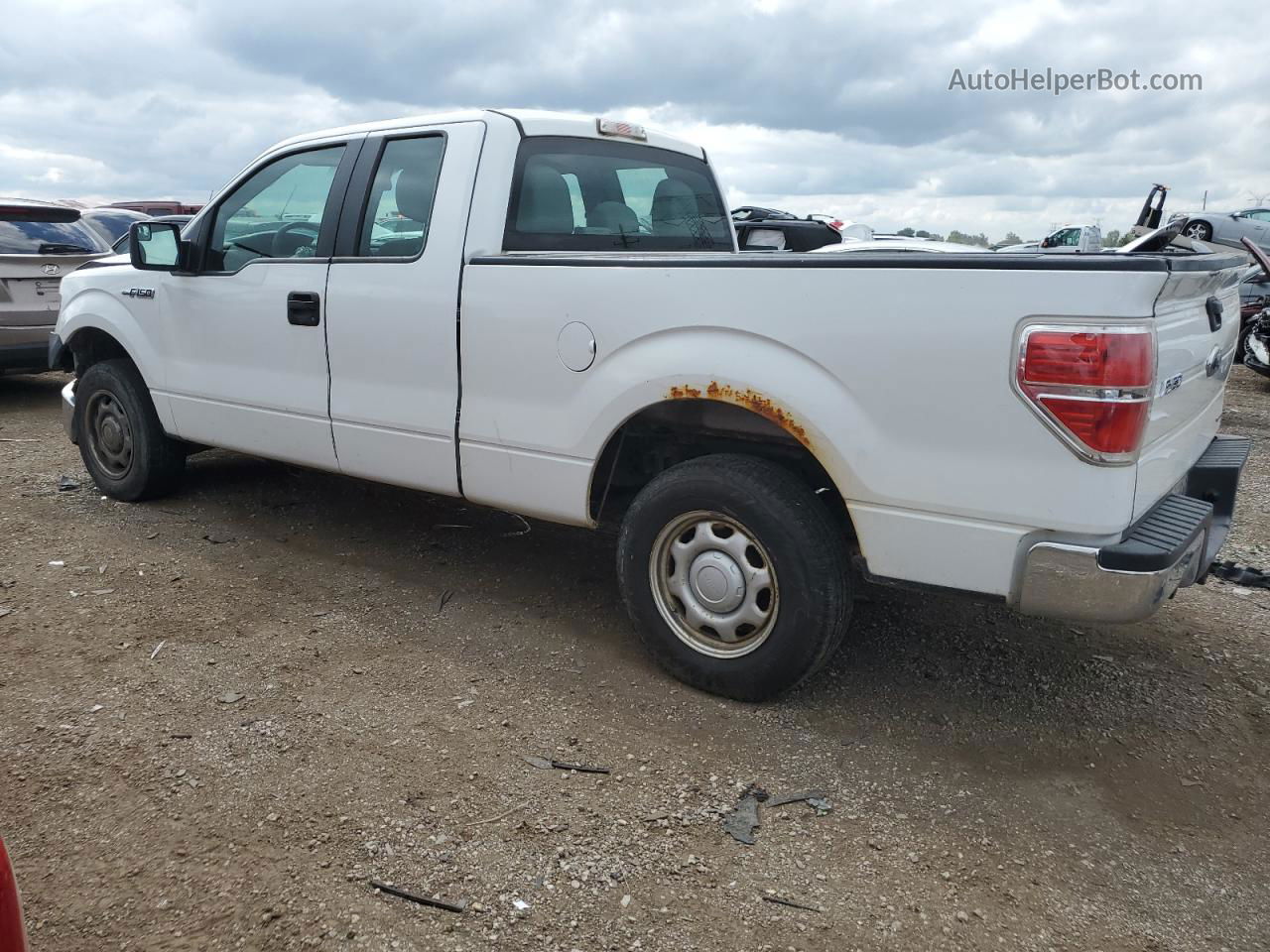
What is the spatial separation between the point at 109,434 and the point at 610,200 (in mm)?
3234

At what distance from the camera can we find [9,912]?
4.84 feet

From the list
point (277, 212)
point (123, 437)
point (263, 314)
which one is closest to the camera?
point (263, 314)

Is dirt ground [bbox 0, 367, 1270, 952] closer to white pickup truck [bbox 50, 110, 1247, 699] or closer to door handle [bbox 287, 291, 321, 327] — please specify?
white pickup truck [bbox 50, 110, 1247, 699]

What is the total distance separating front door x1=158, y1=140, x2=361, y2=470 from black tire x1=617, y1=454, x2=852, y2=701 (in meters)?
1.73

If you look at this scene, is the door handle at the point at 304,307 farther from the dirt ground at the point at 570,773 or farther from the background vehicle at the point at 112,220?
the background vehicle at the point at 112,220

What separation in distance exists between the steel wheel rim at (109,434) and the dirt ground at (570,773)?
35.9 inches

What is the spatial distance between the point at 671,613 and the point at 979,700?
1.13 meters

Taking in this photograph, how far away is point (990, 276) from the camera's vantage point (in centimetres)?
263

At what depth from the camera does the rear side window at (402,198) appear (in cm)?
398

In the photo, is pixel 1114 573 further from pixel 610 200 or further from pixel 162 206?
pixel 162 206

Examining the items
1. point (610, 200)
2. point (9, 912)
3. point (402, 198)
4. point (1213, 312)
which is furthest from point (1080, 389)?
point (402, 198)

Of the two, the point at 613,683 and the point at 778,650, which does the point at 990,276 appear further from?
the point at 613,683

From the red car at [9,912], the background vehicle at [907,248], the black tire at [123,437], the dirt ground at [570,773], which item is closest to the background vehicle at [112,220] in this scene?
the black tire at [123,437]

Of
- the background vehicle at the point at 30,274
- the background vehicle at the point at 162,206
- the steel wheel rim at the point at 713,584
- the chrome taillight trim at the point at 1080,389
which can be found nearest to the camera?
the chrome taillight trim at the point at 1080,389
